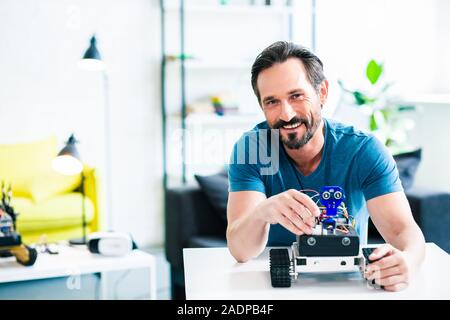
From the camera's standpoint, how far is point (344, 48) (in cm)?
378

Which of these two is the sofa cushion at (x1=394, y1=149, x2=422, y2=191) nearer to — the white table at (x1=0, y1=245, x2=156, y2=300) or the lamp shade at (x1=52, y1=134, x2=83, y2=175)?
the white table at (x1=0, y1=245, x2=156, y2=300)

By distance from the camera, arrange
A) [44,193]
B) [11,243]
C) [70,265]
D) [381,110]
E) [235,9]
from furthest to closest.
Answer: [235,9] → [381,110] → [44,193] → [70,265] → [11,243]

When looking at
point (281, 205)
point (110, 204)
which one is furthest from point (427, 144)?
point (281, 205)

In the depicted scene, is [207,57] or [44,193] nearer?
[44,193]

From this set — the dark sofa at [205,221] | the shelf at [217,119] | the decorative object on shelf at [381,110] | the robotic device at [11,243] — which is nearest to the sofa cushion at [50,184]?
the shelf at [217,119]

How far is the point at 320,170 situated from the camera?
4.48 feet

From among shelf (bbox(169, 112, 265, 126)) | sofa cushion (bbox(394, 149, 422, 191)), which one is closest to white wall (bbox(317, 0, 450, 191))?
shelf (bbox(169, 112, 265, 126))

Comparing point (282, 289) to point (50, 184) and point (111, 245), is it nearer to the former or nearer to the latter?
point (111, 245)

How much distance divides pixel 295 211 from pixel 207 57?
112 inches

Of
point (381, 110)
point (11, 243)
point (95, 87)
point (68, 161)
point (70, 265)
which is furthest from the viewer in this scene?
point (95, 87)

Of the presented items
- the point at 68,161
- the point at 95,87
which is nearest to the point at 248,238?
the point at 68,161

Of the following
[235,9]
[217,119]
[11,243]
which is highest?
[235,9]

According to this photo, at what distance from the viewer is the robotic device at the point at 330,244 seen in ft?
3.16

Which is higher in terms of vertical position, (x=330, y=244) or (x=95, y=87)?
(x=95, y=87)
